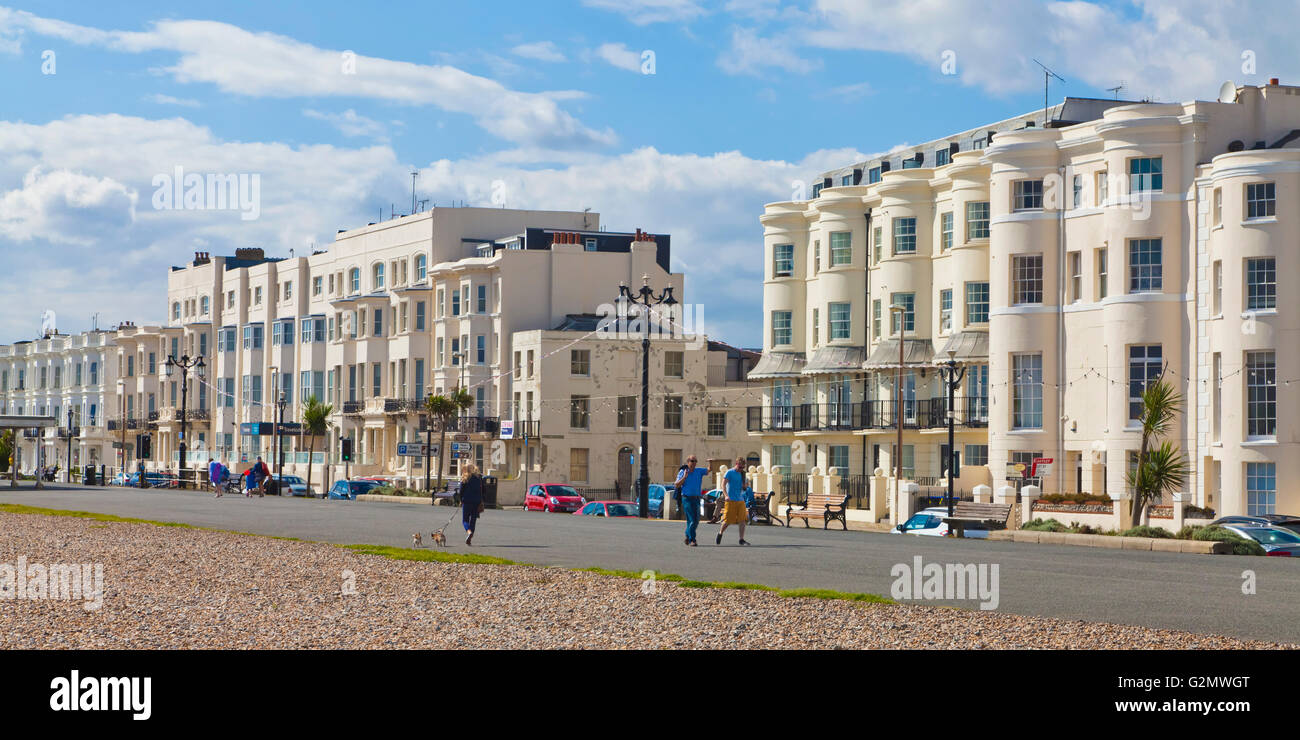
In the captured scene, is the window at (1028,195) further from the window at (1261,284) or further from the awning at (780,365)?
the awning at (780,365)

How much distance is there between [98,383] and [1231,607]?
114468 mm

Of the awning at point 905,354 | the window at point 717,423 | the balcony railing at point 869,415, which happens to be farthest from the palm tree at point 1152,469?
the window at point 717,423

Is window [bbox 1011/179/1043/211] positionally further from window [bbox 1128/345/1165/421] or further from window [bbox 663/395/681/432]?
window [bbox 663/395/681/432]

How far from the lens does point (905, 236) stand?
2292 inches

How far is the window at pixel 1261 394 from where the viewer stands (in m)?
44.5

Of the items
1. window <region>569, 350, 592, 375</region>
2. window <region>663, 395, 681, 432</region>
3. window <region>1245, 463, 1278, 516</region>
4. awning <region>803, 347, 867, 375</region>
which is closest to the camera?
window <region>1245, 463, 1278, 516</region>

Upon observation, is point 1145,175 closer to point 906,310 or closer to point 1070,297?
point 1070,297

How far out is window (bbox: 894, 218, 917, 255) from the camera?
190 feet

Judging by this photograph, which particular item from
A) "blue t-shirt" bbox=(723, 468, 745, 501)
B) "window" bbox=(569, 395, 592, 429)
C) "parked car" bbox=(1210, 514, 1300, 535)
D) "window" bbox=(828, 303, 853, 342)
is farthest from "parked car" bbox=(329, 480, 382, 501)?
"blue t-shirt" bbox=(723, 468, 745, 501)

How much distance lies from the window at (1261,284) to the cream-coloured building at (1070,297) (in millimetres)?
45

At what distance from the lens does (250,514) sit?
1601 inches

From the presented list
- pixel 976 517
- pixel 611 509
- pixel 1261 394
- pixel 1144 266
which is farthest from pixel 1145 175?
pixel 611 509

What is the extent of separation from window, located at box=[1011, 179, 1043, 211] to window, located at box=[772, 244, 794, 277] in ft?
46.3

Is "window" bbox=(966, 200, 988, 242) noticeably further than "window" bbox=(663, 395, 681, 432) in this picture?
No
